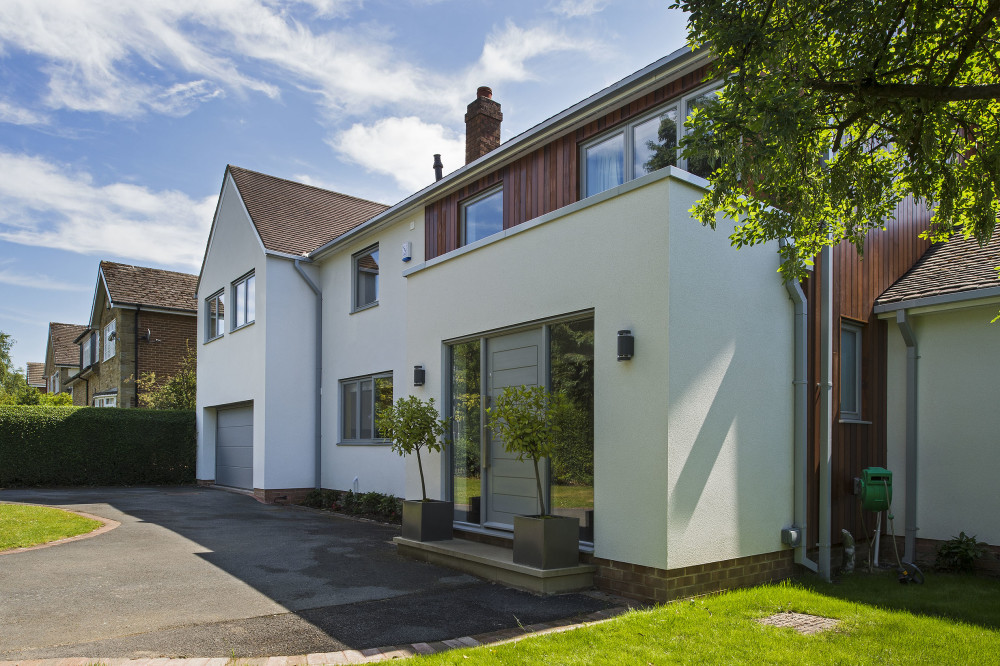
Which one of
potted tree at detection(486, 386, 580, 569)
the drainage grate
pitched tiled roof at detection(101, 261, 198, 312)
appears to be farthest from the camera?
pitched tiled roof at detection(101, 261, 198, 312)

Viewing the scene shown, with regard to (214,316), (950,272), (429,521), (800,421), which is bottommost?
(429,521)

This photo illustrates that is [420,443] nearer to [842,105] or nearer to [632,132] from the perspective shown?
[632,132]

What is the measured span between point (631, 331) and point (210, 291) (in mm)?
16078

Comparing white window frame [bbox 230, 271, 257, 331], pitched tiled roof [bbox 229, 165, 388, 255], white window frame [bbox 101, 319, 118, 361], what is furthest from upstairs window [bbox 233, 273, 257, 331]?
white window frame [bbox 101, 319, 118, 361]

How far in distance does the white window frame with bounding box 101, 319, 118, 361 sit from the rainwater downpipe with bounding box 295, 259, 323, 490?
11.3 meters

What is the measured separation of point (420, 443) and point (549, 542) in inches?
116

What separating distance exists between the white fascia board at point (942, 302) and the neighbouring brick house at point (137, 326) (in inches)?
874

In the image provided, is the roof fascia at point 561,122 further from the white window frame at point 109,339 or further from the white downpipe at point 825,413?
the white window frame at point 109,339

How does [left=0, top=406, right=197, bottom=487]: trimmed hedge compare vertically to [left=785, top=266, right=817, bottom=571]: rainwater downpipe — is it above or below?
below

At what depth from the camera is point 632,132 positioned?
31.4ft

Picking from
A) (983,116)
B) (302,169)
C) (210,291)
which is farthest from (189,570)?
(302,169)

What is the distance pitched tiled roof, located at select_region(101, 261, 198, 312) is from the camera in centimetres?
2459

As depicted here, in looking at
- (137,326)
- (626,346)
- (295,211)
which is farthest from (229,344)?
(626,346)

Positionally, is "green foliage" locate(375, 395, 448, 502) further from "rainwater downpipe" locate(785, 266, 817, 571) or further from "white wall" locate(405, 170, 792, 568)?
"rainwater downpipe" locate(785, 266, 817, 571)
